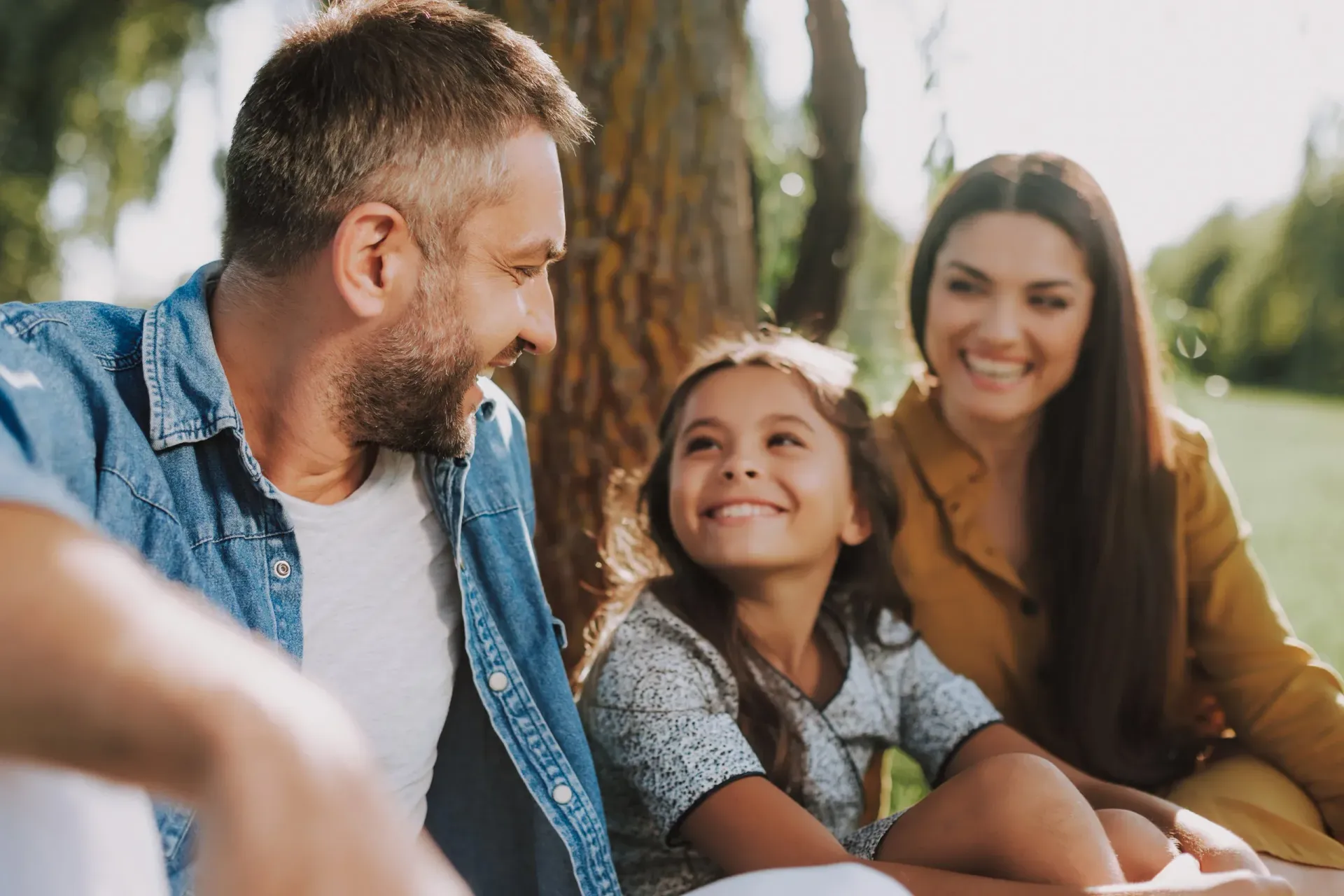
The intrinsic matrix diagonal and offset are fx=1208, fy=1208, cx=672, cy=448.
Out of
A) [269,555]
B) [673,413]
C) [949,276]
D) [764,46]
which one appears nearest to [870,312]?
[764,46]

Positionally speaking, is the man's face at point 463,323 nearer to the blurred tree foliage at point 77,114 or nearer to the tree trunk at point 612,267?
the tree trunk at point 612,267

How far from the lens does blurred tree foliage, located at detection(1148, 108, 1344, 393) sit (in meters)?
4.47

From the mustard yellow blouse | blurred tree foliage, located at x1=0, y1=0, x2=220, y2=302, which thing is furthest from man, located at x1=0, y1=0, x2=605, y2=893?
blurred tree foliage, located at x1=0, y1=0, x2=220, y2=302

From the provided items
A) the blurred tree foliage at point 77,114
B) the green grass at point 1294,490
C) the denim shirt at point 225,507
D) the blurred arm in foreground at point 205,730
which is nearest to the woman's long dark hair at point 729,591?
the denim shirt at point 225,507

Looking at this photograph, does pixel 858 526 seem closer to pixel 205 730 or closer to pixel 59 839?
pixel 59 839

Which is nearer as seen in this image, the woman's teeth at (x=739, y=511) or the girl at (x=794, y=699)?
the girl at (x=794, y=699)

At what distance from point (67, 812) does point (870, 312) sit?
4.74 metres

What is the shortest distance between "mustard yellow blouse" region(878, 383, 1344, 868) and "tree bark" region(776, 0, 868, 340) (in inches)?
46.0

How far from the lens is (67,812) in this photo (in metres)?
0.87

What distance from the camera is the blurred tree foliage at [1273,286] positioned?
4.47 metres

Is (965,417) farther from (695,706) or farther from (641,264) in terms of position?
(695,706)

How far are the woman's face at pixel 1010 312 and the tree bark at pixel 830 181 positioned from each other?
1.10 metres

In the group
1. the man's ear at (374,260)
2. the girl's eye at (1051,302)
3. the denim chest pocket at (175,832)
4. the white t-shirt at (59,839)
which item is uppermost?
the man's ear at (374,260)

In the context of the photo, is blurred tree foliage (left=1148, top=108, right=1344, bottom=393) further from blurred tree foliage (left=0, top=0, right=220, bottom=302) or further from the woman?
blurred tree foliage (left=0, top=0, right=220, bottom=302)
